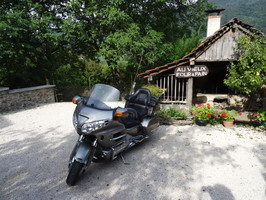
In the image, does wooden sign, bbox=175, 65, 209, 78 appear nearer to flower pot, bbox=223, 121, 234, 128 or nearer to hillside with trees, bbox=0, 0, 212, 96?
flower pot, bbox=223, 121, 234, 128

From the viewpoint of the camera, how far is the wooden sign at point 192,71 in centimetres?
671

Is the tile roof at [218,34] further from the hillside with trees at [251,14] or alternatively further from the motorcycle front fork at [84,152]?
the hillside with trees at [251,14]

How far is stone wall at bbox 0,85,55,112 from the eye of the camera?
305 inches

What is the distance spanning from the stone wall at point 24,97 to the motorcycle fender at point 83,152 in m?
7.09

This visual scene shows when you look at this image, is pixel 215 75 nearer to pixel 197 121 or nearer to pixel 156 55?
pixel 156 55

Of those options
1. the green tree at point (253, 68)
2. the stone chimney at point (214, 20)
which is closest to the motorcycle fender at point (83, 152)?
the green tree at point (253, 68)

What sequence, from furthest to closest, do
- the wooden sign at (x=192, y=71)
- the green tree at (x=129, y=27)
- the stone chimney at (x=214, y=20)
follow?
1. the green tree at (x=129, y=27)
2. the stone chimney at (x=214, y=20)
3. the wooden sign at (x=192, y=71)

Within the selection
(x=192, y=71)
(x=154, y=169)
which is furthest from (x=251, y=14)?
(x=154, y=169)

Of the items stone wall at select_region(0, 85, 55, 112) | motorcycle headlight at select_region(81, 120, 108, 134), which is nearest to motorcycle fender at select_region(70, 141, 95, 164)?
motorcycle headlight at select_region(81, 120, 108, 134)

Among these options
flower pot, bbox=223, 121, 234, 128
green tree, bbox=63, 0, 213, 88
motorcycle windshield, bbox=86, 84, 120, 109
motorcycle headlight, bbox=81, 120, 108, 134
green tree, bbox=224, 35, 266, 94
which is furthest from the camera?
green tree, bbox=63, 0, 213, 88

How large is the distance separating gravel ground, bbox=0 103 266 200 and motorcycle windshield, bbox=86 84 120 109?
1.30 meters

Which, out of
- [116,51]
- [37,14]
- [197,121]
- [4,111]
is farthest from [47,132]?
[37,14]

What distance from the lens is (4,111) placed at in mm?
7781

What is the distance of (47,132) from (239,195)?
5.07m
